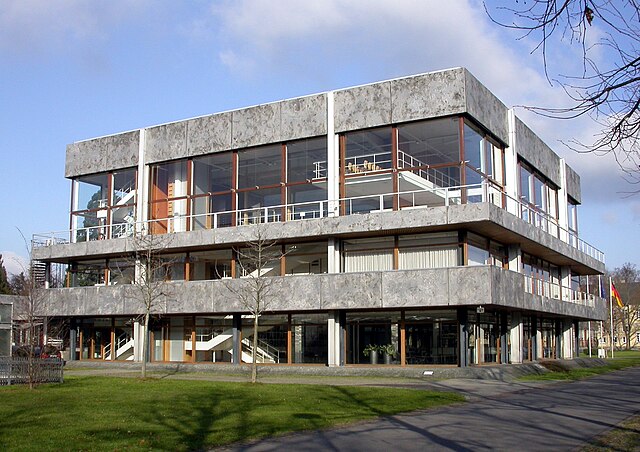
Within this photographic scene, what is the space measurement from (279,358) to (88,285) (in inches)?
613

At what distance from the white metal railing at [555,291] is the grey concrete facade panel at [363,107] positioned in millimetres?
12723

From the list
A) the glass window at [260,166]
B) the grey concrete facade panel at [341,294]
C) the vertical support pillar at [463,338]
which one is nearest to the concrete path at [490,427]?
the grey concrete facade panel at [341,294]

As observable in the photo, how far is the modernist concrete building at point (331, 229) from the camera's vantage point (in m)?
36.2

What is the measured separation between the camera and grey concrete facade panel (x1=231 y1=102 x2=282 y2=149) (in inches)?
1625

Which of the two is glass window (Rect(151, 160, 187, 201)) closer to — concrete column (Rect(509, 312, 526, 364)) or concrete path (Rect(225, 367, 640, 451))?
concrete column (Rect(509, 312, 526, 364))

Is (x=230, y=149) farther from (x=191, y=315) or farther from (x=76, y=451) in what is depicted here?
(x=76, y=451)

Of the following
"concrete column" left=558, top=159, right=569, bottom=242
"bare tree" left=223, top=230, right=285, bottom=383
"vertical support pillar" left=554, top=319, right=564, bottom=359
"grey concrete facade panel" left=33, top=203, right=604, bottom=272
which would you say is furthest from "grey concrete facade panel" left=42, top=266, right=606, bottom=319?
"concrete column" left=558, top=159, right=569, bottom=242

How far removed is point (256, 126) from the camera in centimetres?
4197

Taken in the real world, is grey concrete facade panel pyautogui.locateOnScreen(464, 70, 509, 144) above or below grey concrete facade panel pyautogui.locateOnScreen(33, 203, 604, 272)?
above

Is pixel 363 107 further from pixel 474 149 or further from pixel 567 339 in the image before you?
pixel 567 339

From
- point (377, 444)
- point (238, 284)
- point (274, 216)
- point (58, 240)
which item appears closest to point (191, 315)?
point (238, 284)

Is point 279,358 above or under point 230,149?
under

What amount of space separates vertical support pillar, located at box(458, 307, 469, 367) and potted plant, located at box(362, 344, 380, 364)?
4.29 m

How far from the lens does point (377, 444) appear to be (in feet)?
45.8
